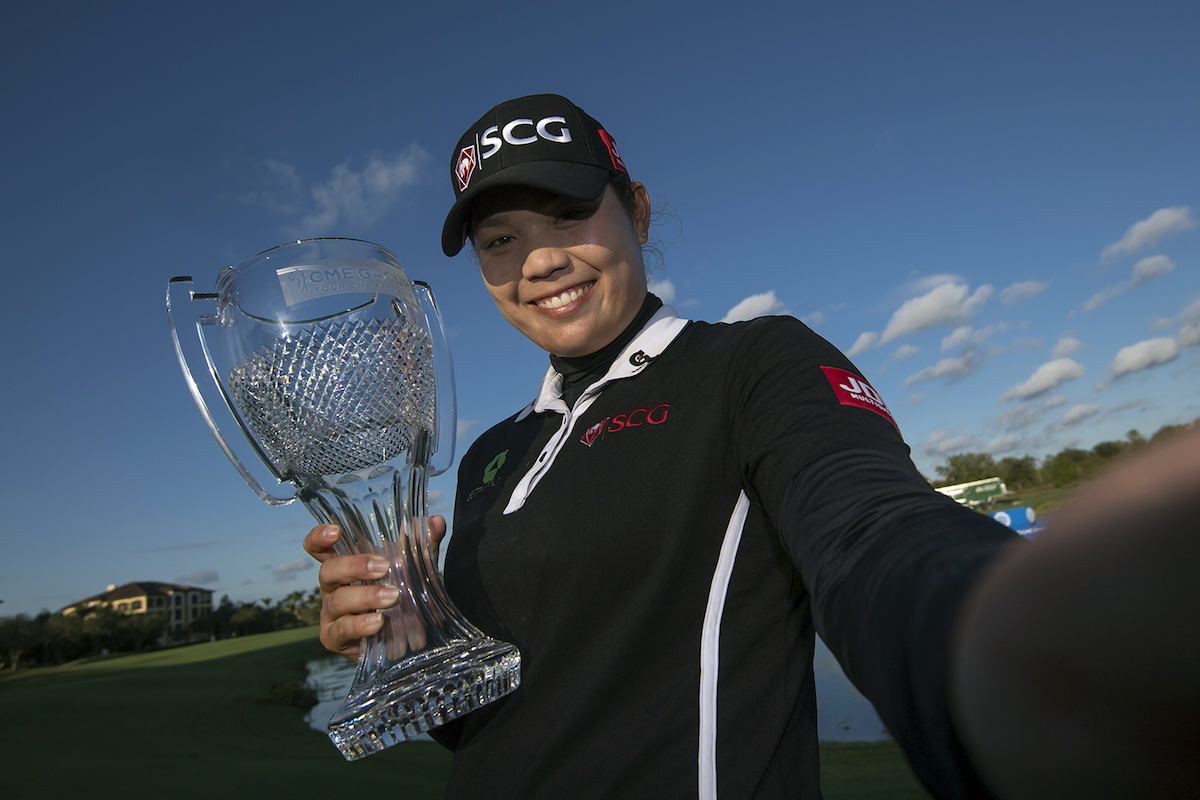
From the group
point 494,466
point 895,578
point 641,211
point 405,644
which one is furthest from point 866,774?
point 895,578

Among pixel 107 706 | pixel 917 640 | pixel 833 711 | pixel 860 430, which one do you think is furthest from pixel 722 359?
pixel 107 706

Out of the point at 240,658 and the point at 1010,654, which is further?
the point at 240,658

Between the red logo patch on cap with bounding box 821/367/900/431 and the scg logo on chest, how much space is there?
0.93ft

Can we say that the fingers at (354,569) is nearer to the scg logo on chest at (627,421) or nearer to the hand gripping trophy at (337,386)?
the hand gripping trophy at (337,386)

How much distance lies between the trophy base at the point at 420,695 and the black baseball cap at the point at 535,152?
0.76 m

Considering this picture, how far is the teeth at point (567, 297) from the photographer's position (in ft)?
4.14

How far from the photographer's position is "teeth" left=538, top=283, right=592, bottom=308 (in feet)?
4.14

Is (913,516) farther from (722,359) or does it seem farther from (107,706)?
(107,706)

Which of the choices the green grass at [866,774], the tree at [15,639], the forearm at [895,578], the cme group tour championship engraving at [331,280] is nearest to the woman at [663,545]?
the forearm at [895,578]

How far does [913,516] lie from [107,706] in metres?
19.9

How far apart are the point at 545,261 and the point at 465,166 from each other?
240mm

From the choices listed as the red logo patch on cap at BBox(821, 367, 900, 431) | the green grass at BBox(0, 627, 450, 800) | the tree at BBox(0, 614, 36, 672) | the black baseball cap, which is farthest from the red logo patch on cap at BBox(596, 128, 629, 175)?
the tree at BBox(0, 614, 36, 672)

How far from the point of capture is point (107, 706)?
1493 cm

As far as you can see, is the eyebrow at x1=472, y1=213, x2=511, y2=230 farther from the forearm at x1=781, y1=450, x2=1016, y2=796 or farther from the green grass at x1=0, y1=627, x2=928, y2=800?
the green grass at x1=0, y1=627, x2=928, y2=800
